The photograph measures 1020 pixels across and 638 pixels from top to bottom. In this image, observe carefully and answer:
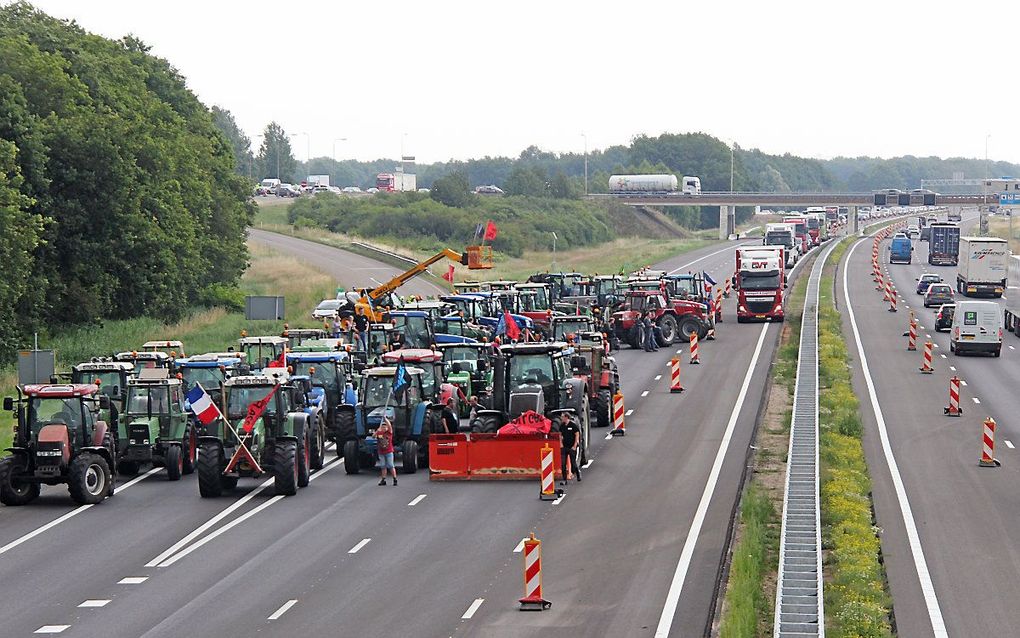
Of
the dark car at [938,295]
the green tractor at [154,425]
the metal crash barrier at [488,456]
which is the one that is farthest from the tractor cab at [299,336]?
the dark car at [938,295]

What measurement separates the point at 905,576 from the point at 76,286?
1782 inches

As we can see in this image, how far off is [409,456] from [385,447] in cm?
160

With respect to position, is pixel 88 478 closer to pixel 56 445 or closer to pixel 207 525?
pixel 56 445

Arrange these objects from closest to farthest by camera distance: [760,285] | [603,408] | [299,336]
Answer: [603,408] < [299,336] < [760,285]

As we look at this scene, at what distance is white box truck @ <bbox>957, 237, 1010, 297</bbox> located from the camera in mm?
87312

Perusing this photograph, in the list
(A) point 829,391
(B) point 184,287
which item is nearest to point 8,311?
(B) point 184,287

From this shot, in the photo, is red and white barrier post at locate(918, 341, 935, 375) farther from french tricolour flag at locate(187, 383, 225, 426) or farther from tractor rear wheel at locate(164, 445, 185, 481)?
french tricolour flag at locate(187, 383, 225, 426)

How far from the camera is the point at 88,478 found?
29469 millimetres

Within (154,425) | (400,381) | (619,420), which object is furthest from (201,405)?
(619,420)

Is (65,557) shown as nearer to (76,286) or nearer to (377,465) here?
(377,465)

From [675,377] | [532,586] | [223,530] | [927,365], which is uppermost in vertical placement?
[532,586]

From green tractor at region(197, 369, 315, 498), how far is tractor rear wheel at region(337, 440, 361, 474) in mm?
2082

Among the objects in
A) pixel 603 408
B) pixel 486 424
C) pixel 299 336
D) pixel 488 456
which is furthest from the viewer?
pixel 299 336

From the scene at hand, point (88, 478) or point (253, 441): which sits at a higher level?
point (253, 441)
